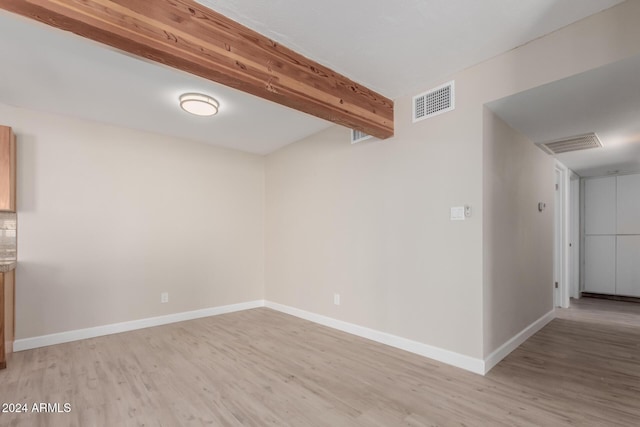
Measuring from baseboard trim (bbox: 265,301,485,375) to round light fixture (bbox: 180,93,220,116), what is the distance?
2792 millimetres

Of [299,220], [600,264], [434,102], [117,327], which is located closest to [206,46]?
[434,102]

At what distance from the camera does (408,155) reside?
308cm

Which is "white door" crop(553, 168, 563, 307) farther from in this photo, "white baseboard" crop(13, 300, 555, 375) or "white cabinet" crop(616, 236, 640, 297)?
"white cabinet" crop(616, 236, 640, 297)

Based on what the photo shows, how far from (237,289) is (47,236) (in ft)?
7.84

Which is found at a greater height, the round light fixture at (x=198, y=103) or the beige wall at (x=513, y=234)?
the round light fixture at (x=198, y=103)

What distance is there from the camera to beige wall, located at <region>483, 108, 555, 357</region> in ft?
8.68

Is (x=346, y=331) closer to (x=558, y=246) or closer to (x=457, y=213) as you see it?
(x=457, y=213)

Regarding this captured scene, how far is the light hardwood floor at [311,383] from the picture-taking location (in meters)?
1.93

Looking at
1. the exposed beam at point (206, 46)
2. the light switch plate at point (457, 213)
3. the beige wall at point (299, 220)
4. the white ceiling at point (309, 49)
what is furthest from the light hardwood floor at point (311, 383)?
the white ceiling at point (309, 49)

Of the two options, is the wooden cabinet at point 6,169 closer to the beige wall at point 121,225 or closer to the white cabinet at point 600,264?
the beige wall at point 121,225

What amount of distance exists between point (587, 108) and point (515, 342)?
2270 mm

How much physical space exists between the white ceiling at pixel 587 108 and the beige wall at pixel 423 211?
136mm

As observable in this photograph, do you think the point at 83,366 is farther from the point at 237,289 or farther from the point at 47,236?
the point at 237,289

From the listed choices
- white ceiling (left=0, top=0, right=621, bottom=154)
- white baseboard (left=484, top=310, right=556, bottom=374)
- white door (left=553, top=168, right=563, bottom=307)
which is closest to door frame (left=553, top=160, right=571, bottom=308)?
white door (left=553, top=168, right=563, bottom=307)
